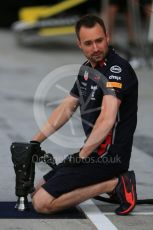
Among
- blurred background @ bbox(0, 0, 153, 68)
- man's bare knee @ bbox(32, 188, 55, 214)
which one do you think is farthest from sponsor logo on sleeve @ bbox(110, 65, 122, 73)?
blurred background @ bbox(0, 0, 153, 68)

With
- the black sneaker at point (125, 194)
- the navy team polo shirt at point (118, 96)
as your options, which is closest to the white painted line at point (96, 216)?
the black sneaker at point (125, 194)

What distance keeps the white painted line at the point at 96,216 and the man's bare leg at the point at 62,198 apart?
0.15m

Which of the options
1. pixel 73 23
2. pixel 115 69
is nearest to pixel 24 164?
pixel 115 69

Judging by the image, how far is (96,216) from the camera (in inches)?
233

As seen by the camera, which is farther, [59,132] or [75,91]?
[59,132]

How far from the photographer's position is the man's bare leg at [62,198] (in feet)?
19.2

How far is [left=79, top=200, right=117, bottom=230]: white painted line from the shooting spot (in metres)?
5.68

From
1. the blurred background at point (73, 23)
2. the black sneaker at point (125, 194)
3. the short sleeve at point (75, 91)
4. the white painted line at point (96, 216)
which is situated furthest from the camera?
the blurred background at point (73, 23)

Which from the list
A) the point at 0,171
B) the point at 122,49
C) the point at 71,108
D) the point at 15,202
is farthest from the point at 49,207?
the point at 122,49

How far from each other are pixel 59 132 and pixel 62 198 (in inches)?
110

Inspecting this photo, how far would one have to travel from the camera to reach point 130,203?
19.5 feet

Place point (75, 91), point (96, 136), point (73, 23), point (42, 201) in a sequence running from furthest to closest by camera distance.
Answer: point (73, 23) < point (75, 91) < point (42, 201) < point (96, 136)

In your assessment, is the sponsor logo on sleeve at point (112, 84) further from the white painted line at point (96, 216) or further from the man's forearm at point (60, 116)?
the white painted line at point (96, 216)

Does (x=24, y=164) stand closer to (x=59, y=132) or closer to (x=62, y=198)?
(x=62, y=198)
